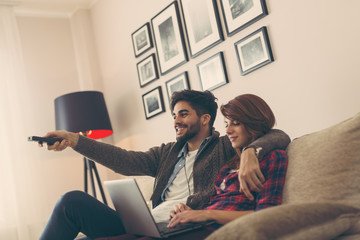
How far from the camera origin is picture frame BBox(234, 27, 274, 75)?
7.77ft

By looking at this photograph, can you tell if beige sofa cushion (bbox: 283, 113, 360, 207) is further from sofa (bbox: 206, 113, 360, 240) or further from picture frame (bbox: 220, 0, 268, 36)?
picture frame (bbox: 220, 0, 268, 36)

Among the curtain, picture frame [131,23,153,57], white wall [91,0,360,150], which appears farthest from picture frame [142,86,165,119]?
the curtain

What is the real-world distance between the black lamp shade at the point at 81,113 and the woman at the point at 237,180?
189 cm

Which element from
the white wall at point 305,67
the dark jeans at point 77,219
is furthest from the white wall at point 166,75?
the dark jeans at point 77,219

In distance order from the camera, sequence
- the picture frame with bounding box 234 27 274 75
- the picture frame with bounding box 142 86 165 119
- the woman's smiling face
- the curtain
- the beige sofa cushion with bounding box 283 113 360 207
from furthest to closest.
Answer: the curtain → the picture frame with bounding box 142 86 165 119 → the picture frame with bounding box 234 27 274 75 → the woman's smiling face → the beige sofa cushion with bounding box 283 113 360 207

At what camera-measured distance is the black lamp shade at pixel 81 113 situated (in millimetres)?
3466

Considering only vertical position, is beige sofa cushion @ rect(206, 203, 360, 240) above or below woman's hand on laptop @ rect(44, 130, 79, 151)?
below

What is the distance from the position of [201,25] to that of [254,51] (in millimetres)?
557

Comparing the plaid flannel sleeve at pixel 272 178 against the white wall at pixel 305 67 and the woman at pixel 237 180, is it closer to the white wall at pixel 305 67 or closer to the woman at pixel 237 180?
the woman at pixel 237 180

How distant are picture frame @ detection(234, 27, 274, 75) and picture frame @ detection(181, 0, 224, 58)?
207mm

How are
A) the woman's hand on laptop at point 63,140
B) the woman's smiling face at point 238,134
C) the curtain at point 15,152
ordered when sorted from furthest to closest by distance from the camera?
the curtain at point 15,152, the woman's hand on laptop at point 63,140, the woman's smiling face at point 238,134

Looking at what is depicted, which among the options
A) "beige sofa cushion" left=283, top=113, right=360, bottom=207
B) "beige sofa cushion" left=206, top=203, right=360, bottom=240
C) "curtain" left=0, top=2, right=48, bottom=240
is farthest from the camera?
"curtain" left=0, top=2, right=48, bottom=240

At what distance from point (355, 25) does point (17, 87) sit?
2.97 metres

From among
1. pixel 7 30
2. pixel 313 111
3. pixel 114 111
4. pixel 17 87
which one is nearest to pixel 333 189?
pixel 313 111
